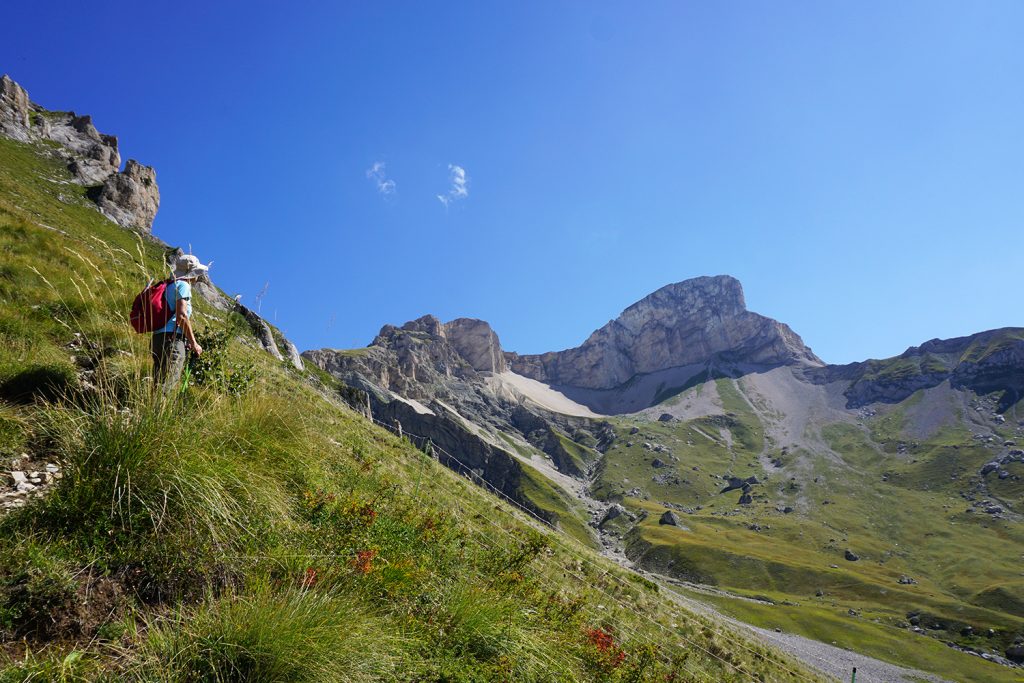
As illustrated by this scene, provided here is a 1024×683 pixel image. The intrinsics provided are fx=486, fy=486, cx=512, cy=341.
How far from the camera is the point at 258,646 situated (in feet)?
11.1

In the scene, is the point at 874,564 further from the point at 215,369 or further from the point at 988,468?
the point at 215,369

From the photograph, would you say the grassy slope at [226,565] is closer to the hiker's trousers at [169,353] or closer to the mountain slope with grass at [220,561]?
the mountain slope with grass at [220,561]

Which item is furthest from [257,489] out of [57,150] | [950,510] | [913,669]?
[950,510]

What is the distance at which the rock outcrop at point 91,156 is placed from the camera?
75.7m

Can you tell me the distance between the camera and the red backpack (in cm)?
749

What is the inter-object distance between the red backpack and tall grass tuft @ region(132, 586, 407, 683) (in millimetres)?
5300

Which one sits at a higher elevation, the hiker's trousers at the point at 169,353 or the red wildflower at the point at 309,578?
the hiker's trousers at the point at 169,353

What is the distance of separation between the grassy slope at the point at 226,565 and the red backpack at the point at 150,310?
3.37 ft

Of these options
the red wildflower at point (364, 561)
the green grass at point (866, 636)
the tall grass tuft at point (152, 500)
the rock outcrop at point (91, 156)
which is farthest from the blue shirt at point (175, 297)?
the green grass at point (866, 636)

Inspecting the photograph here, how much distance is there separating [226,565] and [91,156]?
5076 inches

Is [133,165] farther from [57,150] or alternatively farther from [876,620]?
[876,620]

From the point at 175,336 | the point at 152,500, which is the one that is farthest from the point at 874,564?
the point at 152,500

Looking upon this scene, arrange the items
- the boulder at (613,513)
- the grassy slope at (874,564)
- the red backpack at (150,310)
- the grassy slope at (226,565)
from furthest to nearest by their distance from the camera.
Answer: the boulder at (613,513)
the grassy slope at (874,564)
the red backpack at (150,310)
the grassy slope at (226,565)

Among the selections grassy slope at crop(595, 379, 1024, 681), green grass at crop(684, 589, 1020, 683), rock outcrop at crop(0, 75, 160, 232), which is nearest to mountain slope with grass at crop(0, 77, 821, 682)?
rock outcrop at crop(0, 75, 160, 232)
